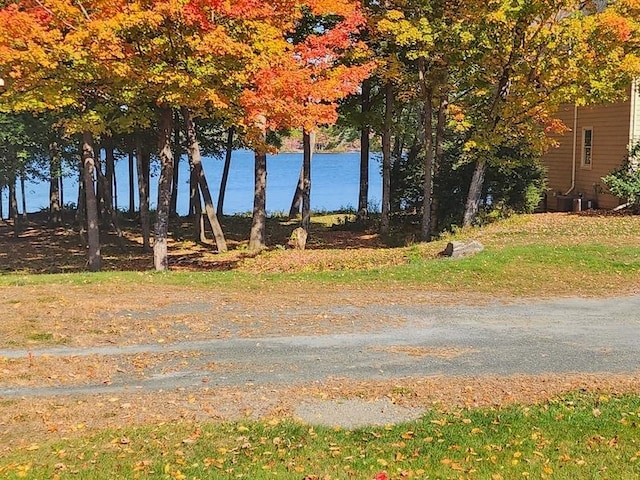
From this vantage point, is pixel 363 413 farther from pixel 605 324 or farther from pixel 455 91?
pixel 455 91

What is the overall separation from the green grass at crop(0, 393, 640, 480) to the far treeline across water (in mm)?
6130

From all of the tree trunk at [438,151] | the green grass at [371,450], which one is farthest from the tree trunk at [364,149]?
the green grass at [371,450]

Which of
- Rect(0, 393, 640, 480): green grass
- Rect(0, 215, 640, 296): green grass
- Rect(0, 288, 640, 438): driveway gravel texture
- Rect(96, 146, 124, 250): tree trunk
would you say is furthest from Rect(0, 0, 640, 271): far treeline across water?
Rect(0, 393, 640, 480): green grass

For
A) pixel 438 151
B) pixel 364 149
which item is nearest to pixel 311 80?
pixel 438 151

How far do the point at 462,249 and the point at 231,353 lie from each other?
783 cm

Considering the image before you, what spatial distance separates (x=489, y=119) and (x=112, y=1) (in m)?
10.6

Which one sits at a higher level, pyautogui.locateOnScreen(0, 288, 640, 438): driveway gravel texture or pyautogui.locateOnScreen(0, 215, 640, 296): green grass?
pyautogui.locateOnScreen(0, 215, 640, 296): green grass

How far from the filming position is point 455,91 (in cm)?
2039

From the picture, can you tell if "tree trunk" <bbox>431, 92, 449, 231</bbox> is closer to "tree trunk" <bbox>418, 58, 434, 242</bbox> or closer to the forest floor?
"tree trunk" <bbox>418, 58, 434, 242</bbox>

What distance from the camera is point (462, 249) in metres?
14.5

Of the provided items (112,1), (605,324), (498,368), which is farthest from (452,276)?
(112,1)

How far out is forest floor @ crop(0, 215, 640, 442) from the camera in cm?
631

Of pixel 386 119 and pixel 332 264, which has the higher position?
pixel 386 119

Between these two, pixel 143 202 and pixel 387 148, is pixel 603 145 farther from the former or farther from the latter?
pixel 143 202
